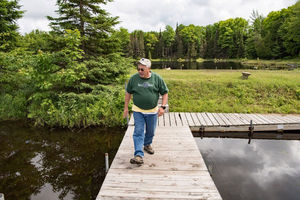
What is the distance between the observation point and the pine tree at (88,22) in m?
7.57

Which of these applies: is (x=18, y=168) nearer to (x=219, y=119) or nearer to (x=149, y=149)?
(x=149, y=149)

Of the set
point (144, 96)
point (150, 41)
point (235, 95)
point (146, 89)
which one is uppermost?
point (150, 41)

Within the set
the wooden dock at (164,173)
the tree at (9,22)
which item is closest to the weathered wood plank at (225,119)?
the wooden dock at (164,173)

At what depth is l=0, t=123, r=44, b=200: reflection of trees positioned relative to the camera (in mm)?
4305

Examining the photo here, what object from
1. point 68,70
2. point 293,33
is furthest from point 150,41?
point 68,70

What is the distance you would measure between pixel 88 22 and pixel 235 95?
8505 mm

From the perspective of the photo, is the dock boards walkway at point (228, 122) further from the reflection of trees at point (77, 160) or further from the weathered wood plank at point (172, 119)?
the reflection of trees at point (77, 160)

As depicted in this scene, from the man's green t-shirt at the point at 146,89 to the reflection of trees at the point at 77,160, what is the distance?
8.61ft

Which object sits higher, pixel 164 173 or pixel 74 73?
pixel 74 73

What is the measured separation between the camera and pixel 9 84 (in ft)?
32.9

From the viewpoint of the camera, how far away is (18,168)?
5.15 meters

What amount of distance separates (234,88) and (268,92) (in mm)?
1794

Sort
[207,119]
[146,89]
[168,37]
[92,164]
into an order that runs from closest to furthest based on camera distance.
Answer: [146,89]
[92,164]
[207,119]
[168,37]

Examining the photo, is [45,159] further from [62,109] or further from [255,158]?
[255,158]
